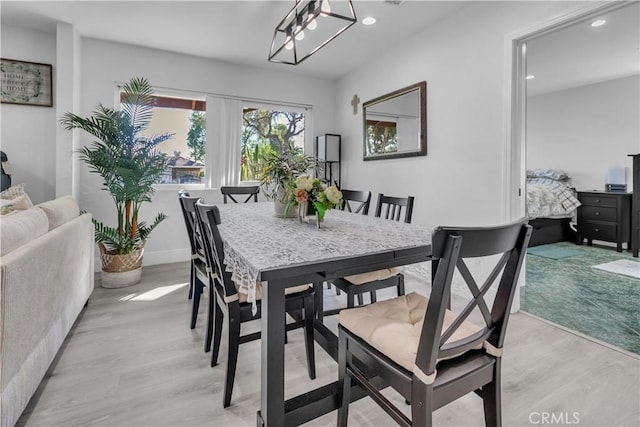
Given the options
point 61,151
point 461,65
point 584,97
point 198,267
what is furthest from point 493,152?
point 584,97

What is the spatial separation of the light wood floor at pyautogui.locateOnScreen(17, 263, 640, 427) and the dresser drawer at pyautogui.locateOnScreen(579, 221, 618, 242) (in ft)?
10.9

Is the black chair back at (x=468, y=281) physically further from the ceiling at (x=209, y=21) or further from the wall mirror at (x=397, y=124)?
the ceiling at (x=209, y=21)

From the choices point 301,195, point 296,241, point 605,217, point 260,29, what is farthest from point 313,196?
point 605,217

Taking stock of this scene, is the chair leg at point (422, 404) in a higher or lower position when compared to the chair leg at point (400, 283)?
lower

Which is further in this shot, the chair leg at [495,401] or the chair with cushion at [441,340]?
the chair leg at [495,401]

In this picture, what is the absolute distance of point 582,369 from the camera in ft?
5.76

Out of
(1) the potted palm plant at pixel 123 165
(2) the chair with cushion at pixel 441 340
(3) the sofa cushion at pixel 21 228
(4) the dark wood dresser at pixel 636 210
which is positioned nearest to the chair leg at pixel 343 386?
(2) the chair with cushion at pixel 441 340

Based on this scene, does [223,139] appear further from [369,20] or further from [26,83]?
[369,20]

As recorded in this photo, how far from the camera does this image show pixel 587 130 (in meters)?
5.37

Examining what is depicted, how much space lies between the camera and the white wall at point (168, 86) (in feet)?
11.4

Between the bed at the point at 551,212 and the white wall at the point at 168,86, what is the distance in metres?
3.49

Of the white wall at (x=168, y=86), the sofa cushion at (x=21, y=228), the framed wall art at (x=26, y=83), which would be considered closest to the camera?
the sofa cushion at (x=21, y=228)

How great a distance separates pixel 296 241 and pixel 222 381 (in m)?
0.93

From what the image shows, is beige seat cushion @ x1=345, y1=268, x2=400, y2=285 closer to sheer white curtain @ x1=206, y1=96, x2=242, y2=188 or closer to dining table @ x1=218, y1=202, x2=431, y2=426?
dining table @ x1=218, y1=202, x2=431, y2=426
